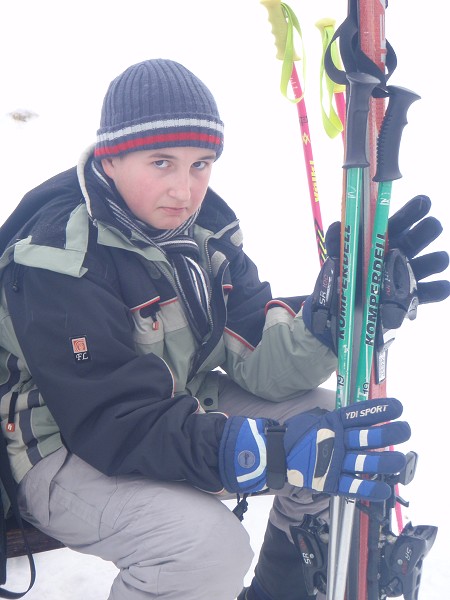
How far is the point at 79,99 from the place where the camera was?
19.8ft

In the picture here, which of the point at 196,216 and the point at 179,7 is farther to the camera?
the point at 179,7

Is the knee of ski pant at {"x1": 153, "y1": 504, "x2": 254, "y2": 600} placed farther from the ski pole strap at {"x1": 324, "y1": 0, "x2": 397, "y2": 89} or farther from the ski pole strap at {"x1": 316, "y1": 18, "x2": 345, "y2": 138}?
the ski pole strap at {"x1": 316, "y1": 18, "x2": 345, "y2": 138}

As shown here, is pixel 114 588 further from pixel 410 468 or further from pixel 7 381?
pixel 410 468

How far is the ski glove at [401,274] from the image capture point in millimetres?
1656

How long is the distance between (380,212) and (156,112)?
0.52m

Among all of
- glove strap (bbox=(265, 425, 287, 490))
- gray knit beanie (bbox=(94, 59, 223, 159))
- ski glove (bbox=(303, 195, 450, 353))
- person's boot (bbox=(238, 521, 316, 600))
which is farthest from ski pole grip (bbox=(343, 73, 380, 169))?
person's boot (bbox=(238, 521, 316, 600))

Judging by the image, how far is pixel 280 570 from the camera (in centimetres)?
201

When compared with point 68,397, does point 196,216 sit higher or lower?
higher

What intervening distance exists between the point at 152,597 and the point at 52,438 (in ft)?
1.36

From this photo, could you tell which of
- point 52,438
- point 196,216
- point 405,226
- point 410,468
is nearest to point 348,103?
point 405,226

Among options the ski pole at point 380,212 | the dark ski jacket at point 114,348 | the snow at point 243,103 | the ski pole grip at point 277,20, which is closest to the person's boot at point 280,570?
the dark ski jacket at point 114,348

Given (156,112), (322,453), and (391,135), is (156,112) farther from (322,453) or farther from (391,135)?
(322,453)

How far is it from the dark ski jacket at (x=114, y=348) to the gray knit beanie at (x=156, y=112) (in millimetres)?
149

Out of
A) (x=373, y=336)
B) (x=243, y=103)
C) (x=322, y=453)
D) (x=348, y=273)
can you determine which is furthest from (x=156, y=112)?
(x=243, y=103)
